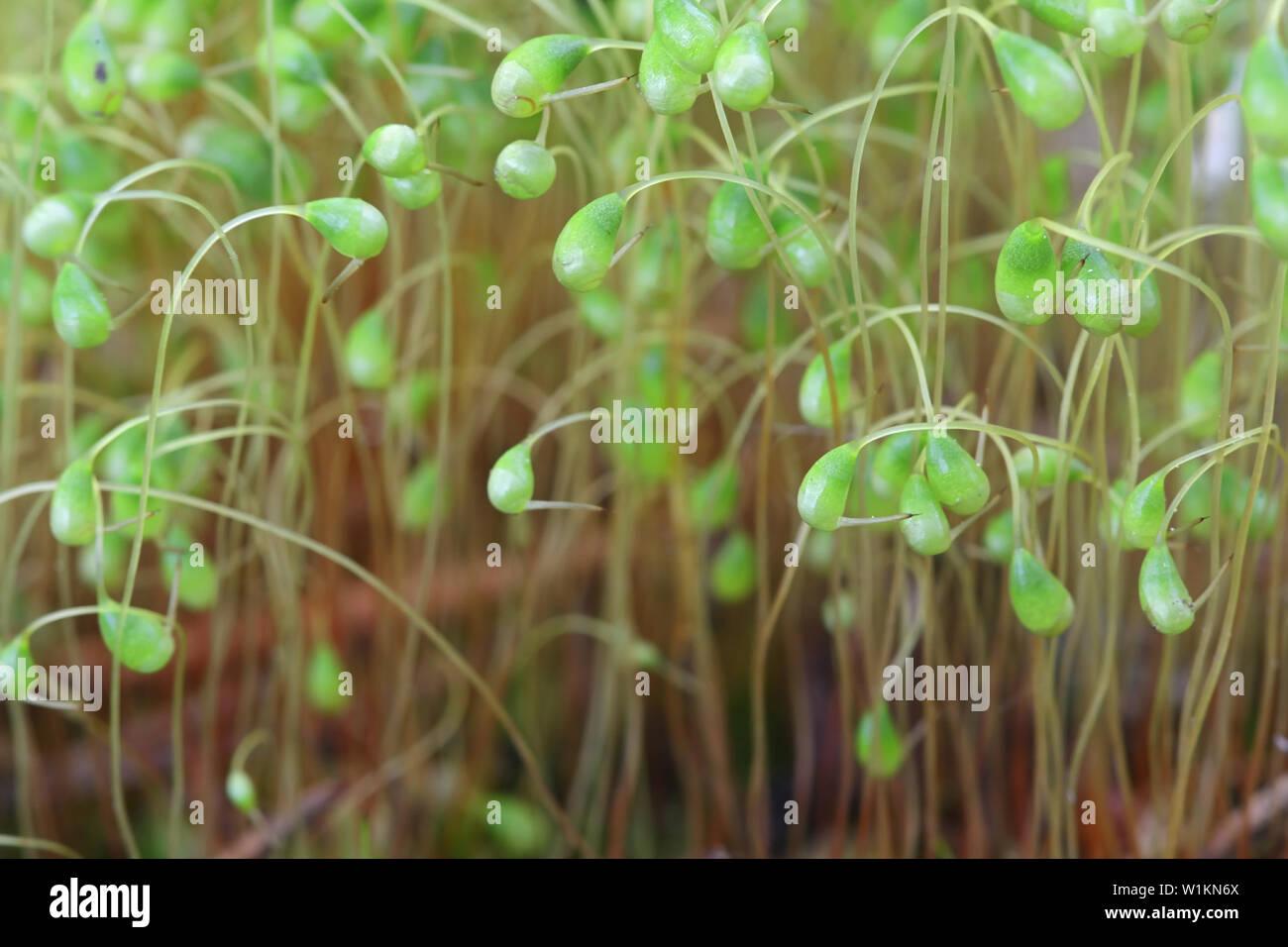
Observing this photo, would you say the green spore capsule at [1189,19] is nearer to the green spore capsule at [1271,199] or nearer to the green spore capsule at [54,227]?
the green spore capsule at [1271,199]

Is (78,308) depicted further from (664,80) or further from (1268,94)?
(1268,94)

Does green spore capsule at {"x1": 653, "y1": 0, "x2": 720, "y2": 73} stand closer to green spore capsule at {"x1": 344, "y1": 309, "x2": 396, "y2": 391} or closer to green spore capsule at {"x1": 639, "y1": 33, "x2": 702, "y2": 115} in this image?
green spore capsule at {"x1": 639, "y1": 33, "x2": 702, "y2": 115}

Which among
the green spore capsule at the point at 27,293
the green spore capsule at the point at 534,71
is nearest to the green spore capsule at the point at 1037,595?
the green spore capsule at the point at 534,71

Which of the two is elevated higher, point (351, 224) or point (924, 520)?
point (351, 224)

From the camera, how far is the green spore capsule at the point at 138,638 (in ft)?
1.61

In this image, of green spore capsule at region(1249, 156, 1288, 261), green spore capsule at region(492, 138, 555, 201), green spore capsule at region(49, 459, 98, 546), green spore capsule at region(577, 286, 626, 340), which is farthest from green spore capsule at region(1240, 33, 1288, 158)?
green spore capsule at region(49, 459, 98, 546)

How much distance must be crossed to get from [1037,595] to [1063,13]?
0.22 m

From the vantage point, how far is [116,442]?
59cm

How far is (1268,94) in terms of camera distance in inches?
13.5

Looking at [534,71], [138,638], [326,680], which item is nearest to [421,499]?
[326,680]

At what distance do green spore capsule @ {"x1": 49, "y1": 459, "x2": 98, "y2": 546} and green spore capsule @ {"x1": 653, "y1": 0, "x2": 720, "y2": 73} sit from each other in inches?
11.4

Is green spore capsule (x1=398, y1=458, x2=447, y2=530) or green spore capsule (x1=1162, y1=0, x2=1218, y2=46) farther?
green spore capsule (x1=398, y1=458, x2=447, y2=530)

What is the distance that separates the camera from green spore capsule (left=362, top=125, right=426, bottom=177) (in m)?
0.42
